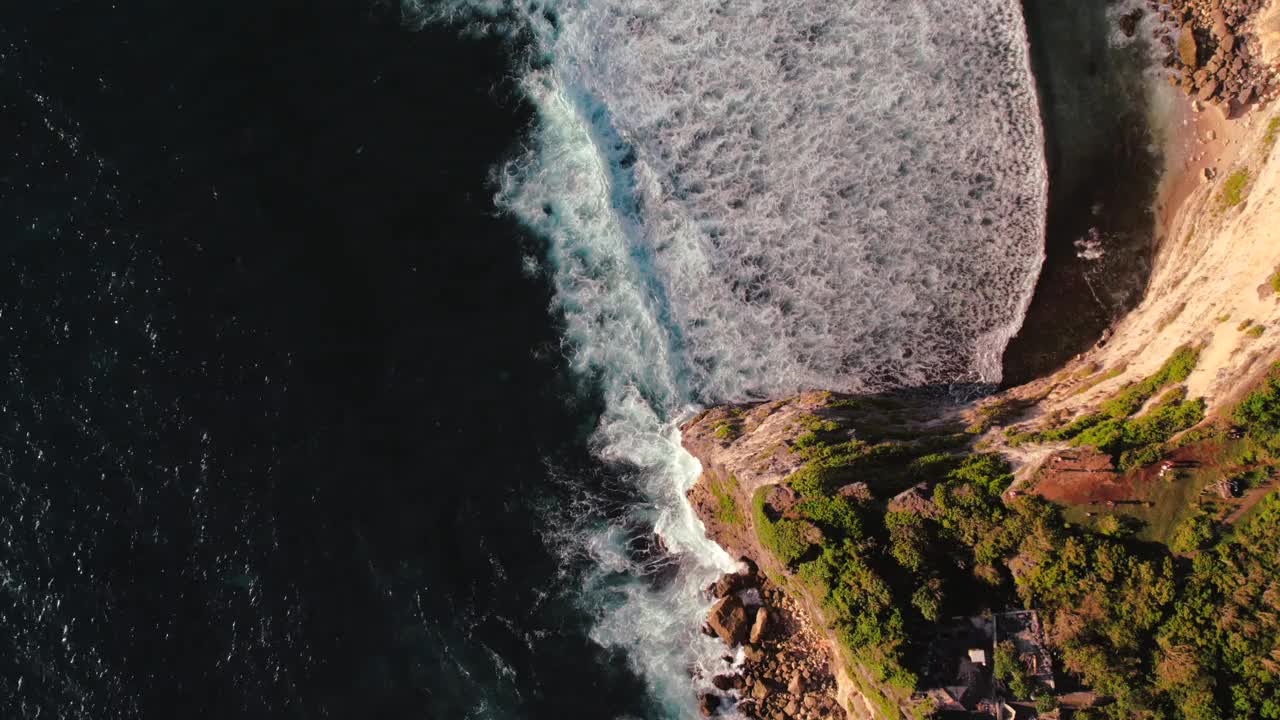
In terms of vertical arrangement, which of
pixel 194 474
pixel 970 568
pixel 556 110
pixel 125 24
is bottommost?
pixel 970 568

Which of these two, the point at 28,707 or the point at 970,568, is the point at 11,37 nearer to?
the point at 28,707

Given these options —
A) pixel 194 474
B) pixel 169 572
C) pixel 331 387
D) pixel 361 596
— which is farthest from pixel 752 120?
pixel 169 572

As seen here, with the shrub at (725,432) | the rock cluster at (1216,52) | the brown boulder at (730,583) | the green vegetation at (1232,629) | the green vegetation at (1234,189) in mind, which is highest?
the rock cluster at (1216,52)

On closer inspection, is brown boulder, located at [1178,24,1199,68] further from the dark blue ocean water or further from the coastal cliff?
the dark blue ocean water

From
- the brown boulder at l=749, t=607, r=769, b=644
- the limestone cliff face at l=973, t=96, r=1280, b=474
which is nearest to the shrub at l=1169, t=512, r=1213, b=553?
the limestone cliff face at l=973, t=96, r=1280, b=474

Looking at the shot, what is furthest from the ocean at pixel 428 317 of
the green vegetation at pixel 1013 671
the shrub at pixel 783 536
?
the green vegetation at pixel 1013 671

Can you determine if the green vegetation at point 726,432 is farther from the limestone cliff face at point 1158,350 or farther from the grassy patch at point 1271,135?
the grassy patch at point 1271,135

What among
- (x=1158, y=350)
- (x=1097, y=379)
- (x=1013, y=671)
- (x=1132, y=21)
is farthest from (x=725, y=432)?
(x=1132, y=21)
